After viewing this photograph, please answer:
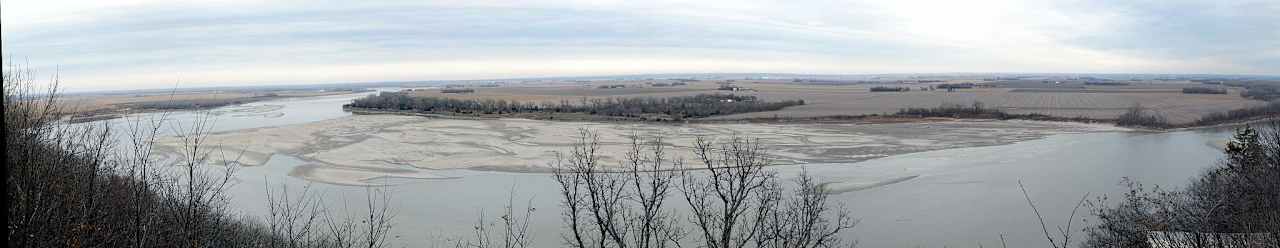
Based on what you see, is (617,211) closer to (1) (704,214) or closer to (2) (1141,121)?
(1) (704,214)

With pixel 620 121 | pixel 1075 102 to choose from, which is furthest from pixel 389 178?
pixel 1075 102

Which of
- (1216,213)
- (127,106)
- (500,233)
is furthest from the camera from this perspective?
(127,106)

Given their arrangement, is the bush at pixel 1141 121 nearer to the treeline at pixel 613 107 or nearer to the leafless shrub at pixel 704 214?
the treeline at pixel 613 107

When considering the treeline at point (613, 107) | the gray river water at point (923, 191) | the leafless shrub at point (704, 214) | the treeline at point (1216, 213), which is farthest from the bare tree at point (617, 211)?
the treeline at point (613, 107)

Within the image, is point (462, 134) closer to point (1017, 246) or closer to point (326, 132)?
point (326, 132)

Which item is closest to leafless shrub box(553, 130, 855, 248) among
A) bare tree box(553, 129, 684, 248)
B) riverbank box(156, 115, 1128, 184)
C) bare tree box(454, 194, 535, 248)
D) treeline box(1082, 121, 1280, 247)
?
bare tree box(553, 129, 684, 248)

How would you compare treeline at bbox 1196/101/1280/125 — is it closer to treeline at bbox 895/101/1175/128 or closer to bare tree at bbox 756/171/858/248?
treeline at bbox 895/101/1175/128

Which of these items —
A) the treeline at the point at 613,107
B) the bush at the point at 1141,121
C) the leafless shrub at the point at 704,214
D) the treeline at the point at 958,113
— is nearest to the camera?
the leafless shrub at the point at 704,214

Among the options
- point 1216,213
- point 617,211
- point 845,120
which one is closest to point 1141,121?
point 845,120
